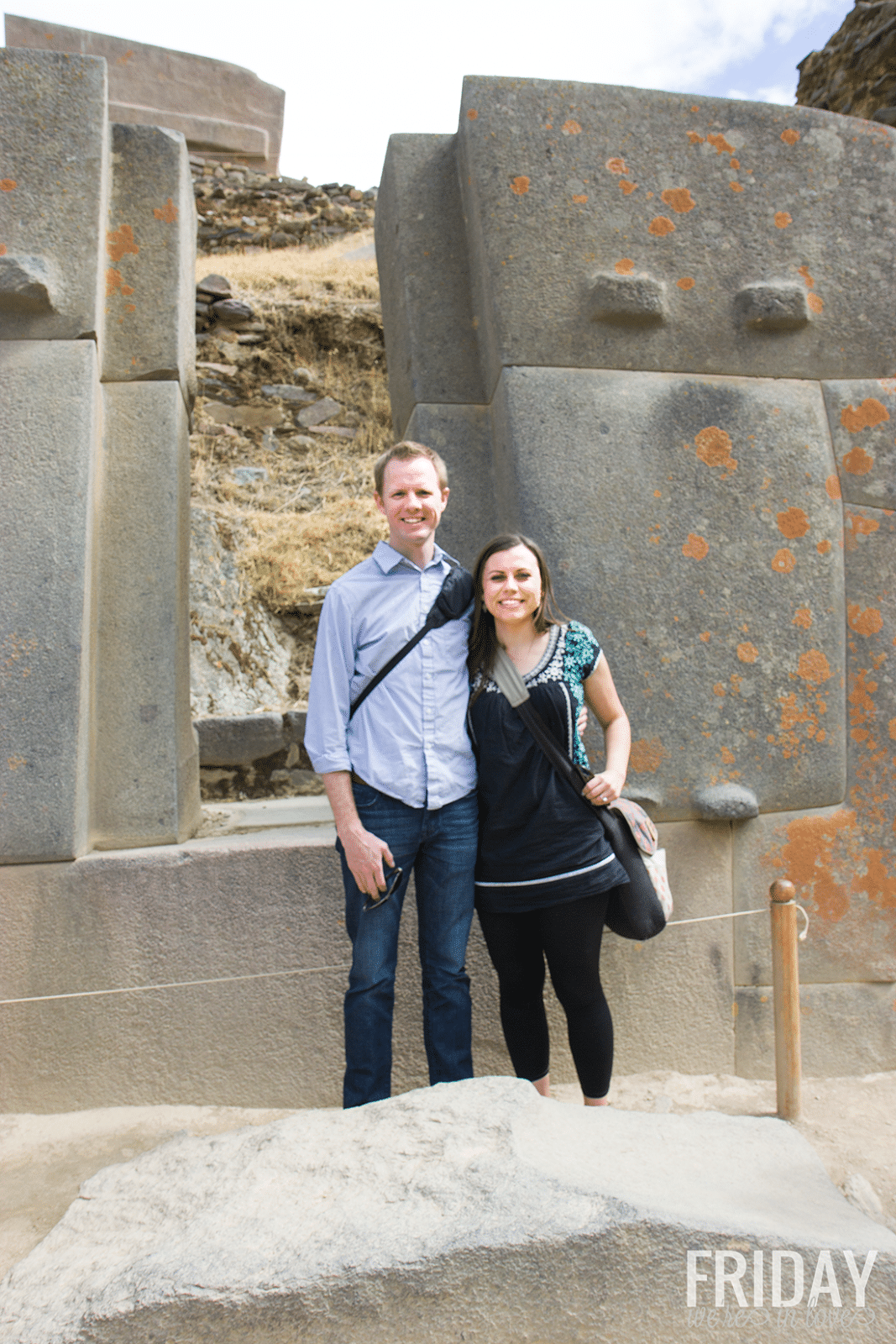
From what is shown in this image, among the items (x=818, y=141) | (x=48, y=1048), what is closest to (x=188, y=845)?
(x=48, y=1048)

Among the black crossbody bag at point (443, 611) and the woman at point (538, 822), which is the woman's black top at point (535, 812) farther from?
the black crossbody bag at point (443, 611)

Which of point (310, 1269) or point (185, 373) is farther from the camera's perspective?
point (185, 373)

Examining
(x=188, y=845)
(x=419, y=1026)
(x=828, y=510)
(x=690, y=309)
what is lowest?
(x=419, y=1026)

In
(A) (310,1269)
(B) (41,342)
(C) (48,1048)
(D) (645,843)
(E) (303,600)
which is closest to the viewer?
(A) (310,1269)

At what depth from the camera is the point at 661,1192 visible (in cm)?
139

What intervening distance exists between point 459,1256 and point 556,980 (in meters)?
0.74

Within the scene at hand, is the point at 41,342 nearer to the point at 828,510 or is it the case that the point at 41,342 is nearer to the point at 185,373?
the point at 185,373

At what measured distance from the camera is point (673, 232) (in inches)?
104

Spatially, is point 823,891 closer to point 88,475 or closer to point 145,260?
point 88,475

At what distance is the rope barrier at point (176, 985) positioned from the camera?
229 centimetres

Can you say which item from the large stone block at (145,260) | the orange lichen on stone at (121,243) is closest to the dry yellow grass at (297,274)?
the large stone block at (145,260)

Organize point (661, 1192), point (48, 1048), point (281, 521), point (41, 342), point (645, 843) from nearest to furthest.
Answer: point (661, 1192)
point (645, 843)
point (48, 1048)
point (41, 342)
point (281, 521)

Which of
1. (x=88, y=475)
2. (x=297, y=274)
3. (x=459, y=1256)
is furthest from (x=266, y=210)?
(x=459, y=1256)

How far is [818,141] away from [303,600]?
3.72 m
